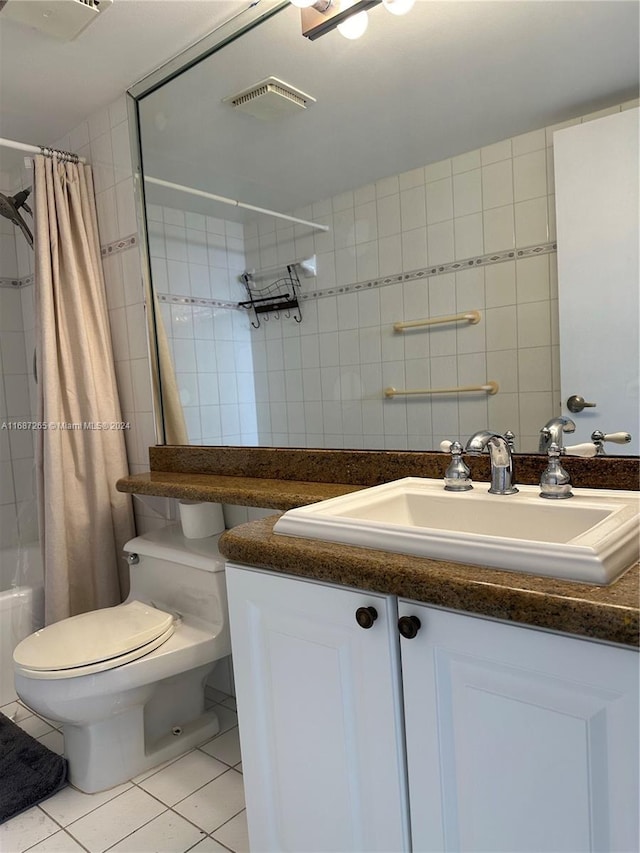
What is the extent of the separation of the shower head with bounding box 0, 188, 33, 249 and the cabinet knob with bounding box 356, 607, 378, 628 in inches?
82.5

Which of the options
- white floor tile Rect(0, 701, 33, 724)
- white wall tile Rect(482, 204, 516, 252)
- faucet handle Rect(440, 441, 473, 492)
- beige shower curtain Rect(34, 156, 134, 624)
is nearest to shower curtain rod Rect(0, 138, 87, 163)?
beige shower curtain Rect(34, 156, 134, 624)

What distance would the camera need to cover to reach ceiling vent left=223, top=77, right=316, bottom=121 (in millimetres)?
1736

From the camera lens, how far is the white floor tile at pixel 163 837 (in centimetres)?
143

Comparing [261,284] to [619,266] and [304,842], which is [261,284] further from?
[304,842]

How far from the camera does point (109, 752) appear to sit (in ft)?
5.42

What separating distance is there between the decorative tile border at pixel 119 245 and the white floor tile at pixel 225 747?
5.74 feet

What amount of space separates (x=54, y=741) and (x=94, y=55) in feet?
7.22

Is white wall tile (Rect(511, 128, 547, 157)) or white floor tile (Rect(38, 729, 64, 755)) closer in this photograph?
white wall tile (Rect(511, 128, 547, 157))

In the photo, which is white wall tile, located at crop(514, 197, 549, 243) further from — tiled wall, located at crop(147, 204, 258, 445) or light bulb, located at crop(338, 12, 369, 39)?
tiled wall, located at crop(147, 204, 258, 445)

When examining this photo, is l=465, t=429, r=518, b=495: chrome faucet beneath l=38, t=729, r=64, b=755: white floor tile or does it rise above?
above

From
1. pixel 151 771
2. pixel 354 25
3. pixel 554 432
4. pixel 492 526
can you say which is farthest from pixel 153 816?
pixel 354 25

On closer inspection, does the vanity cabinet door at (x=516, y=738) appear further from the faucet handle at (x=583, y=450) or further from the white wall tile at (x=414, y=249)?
the white wall tile at (x=414, y=249)

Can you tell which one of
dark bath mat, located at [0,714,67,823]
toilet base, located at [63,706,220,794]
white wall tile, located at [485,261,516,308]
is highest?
white wall tile, located at [485,261,516,308]

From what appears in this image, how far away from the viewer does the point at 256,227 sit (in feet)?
6.38
